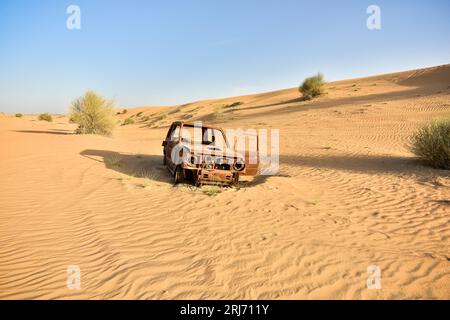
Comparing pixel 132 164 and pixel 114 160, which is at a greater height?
pixel 114 160

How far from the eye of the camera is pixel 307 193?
6883 millimetres

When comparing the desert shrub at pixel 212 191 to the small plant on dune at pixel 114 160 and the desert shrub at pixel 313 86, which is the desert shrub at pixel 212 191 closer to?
the small plant on dune at pixel 114 160

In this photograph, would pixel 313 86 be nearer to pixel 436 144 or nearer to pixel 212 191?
pixel 436 144

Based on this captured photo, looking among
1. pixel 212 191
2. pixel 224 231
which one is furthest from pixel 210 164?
pixel 224 231

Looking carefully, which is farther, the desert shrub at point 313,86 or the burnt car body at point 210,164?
the desert shrub at point 313,86

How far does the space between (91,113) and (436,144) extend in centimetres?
1681

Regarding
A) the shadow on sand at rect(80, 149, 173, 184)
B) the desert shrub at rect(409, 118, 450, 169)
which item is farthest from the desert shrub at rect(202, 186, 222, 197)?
the desert shrub at rect(409, 118, 450, 169)

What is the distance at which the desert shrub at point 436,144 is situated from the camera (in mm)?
8250

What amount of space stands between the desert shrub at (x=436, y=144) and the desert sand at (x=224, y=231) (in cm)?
41

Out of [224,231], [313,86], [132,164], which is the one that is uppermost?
[313,86]

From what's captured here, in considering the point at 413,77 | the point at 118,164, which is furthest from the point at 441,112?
the point at 413,77

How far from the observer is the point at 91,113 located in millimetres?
17172

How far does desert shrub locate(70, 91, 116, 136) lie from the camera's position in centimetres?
1697

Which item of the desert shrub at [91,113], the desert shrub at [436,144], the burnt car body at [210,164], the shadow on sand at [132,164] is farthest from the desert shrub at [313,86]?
the burnt car body at [210,164]
